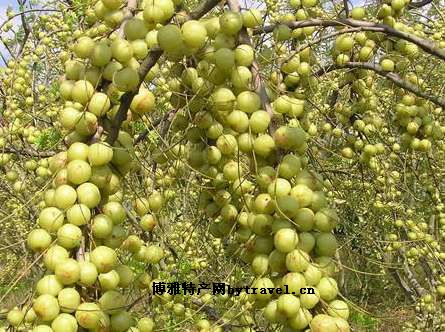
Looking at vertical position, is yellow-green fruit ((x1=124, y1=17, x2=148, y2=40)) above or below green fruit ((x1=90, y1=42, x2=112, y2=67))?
above

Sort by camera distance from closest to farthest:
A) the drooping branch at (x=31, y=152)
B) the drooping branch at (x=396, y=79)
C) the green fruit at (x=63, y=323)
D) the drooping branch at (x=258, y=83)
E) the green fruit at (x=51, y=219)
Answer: the green fruit at (x=63, y=323) → the green fruit at (x=51, y=219) → the drooping branch at (x=258, y=83) → the drooping branch at (x=396, y=79) → the drooping branch at (x=31, y=152)

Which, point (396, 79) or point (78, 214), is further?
point (396, 79)

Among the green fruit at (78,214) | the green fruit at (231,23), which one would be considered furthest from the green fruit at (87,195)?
the green fruit at (231,23)

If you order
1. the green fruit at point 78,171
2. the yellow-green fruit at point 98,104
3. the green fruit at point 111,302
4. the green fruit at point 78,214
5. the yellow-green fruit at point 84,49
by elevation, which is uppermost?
the yellow-green fruit at point 84,49

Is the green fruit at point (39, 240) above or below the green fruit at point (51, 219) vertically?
below

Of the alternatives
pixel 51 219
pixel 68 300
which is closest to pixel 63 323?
pixel 68 300

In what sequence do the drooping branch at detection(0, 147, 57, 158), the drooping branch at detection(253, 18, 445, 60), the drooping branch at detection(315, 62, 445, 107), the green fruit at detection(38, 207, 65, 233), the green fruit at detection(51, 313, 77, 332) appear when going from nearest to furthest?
1. the green fruit at detection(51, 313, 77, 332)
2. the green fruit at detection(38, 207, 65, 233)
3. the drooping branch at detection(253, 18, 445, 60)
4. the drooping branch at detection(315, 62, 445, 107)
5. the drooping branch at detection(0, 147, 57, 158)

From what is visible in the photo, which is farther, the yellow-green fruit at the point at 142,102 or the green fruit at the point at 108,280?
the yellow-green fruit at the point at 142,102

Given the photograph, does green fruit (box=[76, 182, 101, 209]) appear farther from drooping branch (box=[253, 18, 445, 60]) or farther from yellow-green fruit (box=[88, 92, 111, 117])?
drooping branch (box=[253, 18, 445, 60])

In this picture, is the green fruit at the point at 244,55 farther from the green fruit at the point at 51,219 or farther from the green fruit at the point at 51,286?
the green fruit at the point at 51,286

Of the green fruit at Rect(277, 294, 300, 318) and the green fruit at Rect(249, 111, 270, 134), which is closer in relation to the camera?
the green fruit at Rect(277, 294, 300, 318)

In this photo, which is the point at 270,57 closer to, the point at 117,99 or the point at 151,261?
the point at 117,99

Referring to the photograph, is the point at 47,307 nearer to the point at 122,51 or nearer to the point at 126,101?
the point at 126,101

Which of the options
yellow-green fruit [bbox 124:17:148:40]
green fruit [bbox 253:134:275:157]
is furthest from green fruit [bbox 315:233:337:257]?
yellow-green fruit [bbox 124:17:148:40]
